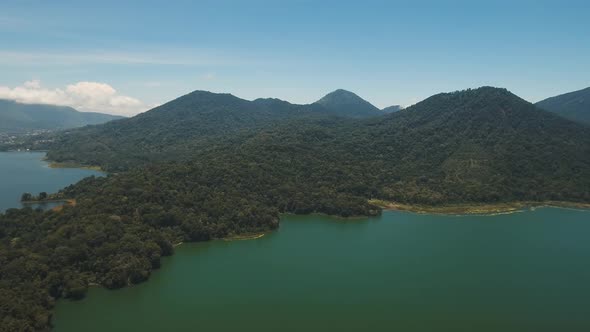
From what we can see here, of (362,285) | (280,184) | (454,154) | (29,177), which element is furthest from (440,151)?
(29,177)

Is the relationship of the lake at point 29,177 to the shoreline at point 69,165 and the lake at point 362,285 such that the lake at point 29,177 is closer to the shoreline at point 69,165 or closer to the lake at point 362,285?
the shoreline at point 69,165

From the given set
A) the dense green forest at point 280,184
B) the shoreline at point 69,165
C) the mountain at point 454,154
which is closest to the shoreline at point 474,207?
the mountain at point 454,154

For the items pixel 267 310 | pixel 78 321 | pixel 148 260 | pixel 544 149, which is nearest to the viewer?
pixel 78 321

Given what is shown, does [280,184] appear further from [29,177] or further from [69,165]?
[69,165]

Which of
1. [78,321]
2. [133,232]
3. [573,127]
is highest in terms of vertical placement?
[573,127]

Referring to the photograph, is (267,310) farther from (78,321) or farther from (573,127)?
(573,127)

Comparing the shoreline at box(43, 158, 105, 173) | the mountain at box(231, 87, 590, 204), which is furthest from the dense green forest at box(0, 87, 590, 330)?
the shoreline at box(43, 158, 105, 173)

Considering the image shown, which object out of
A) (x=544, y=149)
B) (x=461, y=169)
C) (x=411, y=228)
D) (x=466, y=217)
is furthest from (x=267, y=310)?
(x=544, y=149)
